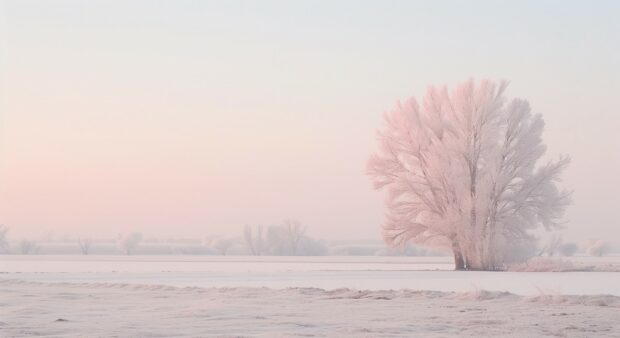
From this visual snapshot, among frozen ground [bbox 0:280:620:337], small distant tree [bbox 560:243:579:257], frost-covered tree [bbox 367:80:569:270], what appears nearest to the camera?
frozen ground [bbox 0:280:620:337]

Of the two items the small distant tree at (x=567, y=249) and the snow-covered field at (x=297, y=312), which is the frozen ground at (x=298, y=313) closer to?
the snow-covered field at (x=297, y=312)

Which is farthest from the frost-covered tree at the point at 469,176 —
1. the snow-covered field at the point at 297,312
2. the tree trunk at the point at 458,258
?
the snow-covered field at the point at 297,312

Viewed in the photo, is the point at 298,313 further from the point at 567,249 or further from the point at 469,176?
the point at 567,249

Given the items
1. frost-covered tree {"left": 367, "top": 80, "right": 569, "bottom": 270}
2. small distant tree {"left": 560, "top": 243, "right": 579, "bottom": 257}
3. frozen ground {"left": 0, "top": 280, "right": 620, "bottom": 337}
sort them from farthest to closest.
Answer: small distant tree {"left": 560, "top": 243, "right": 579, "bottom": 257} < frost-covered tree {"left": 367, "top": 80, "right": 569, "bottom": 270} < frozen ground {"left": 0, "top": 280, "right": 620, "bottom": 337}

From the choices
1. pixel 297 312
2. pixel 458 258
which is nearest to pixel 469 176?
pixel 458 258

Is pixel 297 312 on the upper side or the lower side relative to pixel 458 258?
lower

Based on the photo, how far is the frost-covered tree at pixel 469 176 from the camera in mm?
37031

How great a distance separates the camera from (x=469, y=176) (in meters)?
37.6

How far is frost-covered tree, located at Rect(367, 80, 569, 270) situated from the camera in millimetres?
37031

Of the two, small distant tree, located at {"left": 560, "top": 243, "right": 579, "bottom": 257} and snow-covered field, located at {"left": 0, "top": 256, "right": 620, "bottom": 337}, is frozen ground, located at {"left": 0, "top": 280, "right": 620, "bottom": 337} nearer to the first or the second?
snow-covered field, located at {"left": 0, "top": 256, "right": 620, "bottom": 337}

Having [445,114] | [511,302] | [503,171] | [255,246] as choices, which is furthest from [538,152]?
[255,246]

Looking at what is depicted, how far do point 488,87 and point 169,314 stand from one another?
26447mm

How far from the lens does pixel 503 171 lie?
37.5 metres

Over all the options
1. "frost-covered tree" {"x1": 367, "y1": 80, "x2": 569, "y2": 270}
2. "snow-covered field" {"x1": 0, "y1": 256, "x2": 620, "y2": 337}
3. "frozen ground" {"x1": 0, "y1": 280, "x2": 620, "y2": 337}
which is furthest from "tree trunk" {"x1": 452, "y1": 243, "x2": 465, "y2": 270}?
"frozen ground" {"x1": 0, "y1": 280, "x2": 620, "y2": 337}
